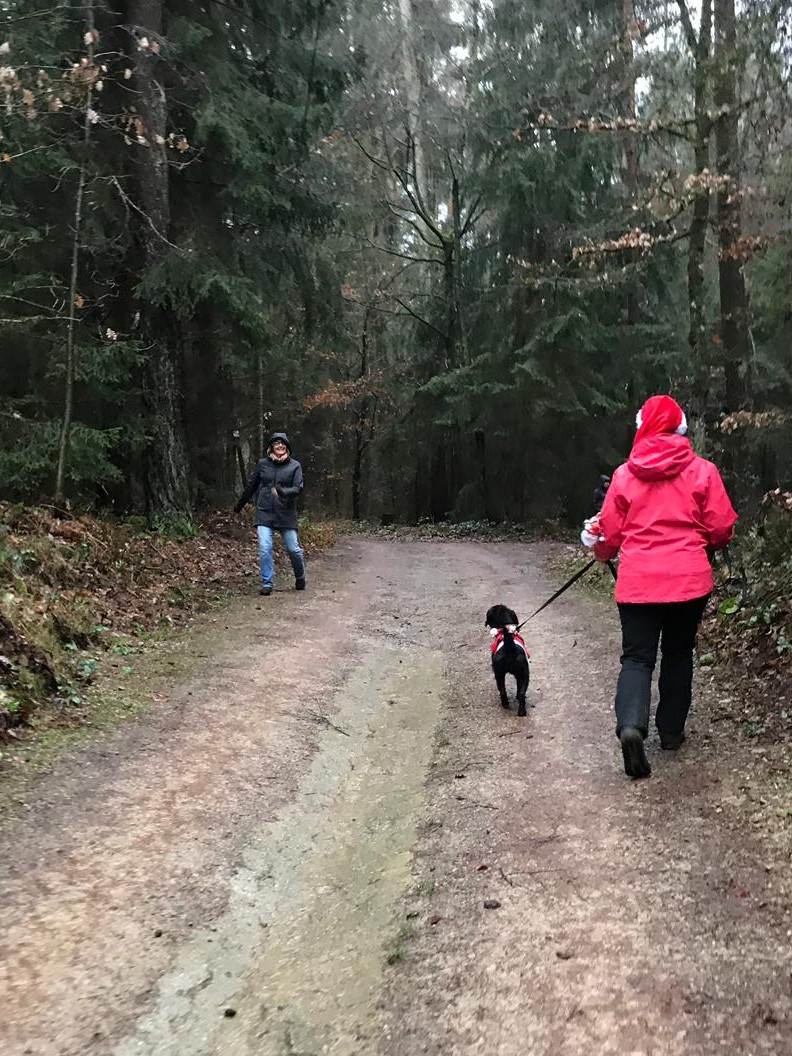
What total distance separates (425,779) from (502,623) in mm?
1567

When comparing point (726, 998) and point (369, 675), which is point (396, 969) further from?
point (369, 675)

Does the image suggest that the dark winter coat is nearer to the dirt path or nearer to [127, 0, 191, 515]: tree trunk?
[127, 0, 191, 515]: tree trunk

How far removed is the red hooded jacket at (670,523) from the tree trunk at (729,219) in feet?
25.7

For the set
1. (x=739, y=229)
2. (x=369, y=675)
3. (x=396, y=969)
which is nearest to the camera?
(x=396, y=969)

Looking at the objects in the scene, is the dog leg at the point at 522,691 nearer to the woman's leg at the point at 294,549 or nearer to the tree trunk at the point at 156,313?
the woman's leg at the point at 294,549

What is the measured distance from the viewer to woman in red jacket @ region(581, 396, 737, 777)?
444 cm

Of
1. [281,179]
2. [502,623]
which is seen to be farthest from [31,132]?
[502,623]

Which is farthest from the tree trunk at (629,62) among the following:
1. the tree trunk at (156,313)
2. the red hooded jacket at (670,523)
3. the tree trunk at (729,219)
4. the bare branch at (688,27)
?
the red hooded jacket at (670,523)

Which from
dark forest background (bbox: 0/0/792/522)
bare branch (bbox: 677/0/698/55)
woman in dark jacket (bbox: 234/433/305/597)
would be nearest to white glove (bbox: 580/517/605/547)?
woman in dark jacket (bbox: 234/433/305/597)

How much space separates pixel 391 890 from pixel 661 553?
2283mm

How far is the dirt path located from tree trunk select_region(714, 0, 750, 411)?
844cm

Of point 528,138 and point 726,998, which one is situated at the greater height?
point 528,138

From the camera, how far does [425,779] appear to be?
192 inches

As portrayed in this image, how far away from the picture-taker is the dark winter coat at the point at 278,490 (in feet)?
33.6
